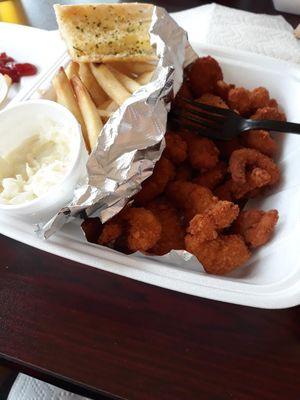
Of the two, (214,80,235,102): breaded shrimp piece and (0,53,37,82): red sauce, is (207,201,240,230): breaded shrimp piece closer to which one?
(214,80,235,102): breaded shrimp piece

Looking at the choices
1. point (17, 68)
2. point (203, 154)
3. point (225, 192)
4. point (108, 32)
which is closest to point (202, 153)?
point (203, 154)

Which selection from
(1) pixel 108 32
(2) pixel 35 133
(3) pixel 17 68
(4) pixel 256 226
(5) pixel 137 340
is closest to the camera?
(5) pixel 137 340

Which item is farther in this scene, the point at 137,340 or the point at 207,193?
the point at 207,193

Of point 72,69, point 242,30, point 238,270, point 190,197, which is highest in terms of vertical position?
point 72,69

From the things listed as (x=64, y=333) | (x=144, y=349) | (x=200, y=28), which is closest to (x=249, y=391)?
(x=144, y=349)

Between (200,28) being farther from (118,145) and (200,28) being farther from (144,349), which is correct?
(144,349)

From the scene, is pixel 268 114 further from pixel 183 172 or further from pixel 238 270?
pixel 238 270

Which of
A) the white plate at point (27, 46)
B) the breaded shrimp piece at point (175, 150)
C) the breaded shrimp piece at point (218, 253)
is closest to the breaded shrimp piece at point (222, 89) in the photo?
the breaded shrimp piece at point (175, 150)
